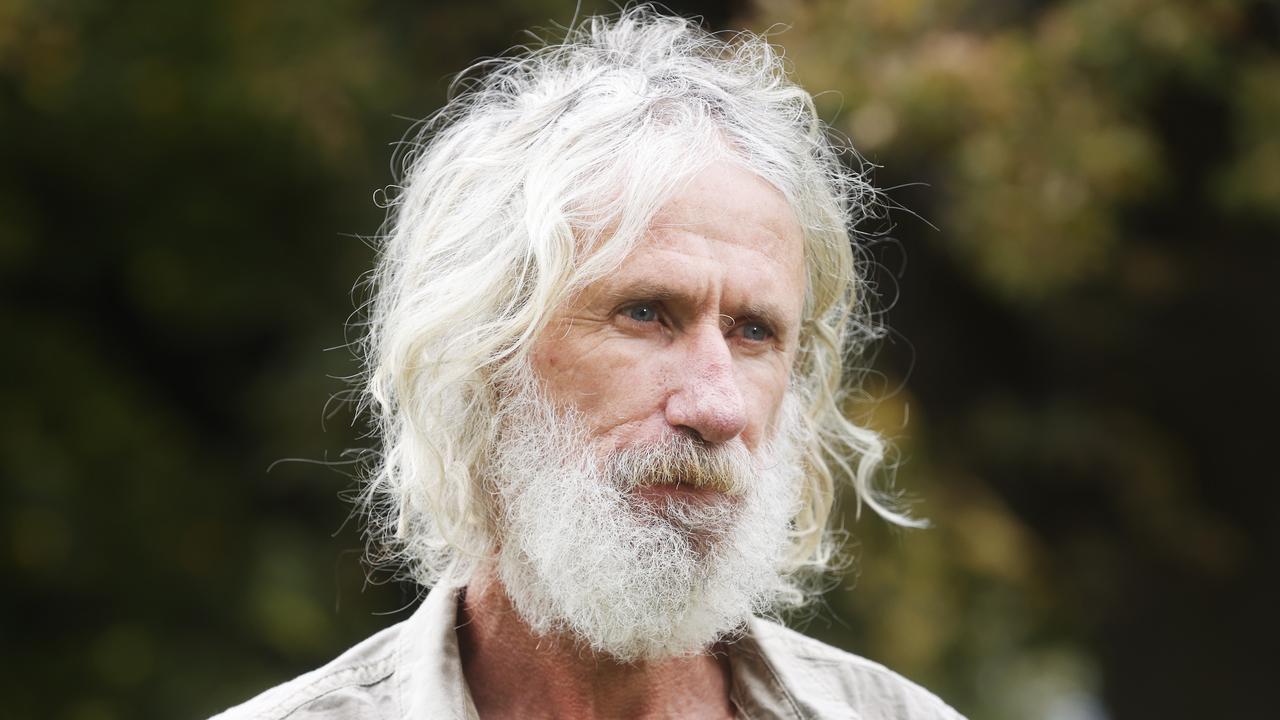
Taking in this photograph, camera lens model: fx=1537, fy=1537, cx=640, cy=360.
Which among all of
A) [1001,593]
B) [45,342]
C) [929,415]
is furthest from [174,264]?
[1001,593]

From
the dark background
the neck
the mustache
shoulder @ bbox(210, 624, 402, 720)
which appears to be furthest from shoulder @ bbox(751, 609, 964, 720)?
the dark background

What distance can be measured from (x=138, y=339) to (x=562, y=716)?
5325 millimetres

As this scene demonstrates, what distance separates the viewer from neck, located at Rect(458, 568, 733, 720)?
2.35m

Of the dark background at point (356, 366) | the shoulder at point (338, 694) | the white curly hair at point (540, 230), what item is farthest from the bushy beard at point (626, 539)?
the dark background at point (356, 366)

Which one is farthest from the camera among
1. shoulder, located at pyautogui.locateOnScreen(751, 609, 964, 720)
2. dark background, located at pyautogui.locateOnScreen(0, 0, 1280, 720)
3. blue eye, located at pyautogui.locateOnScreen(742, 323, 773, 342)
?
dark background, located at pyautogui.locateOnScreen(0, 0, 1280, 720)

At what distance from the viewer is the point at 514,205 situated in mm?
2393

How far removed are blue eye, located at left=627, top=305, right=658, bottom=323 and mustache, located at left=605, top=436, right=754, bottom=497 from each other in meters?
0.18

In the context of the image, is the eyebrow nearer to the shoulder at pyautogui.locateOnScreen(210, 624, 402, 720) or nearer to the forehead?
the forehead

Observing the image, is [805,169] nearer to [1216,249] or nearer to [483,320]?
[483,320]

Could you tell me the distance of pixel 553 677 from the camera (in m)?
Result: 2.36

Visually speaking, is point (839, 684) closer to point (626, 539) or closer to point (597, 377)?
point (626, 539)

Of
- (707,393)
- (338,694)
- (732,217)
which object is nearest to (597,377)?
(707,393)

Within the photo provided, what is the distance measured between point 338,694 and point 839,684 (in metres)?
0.82

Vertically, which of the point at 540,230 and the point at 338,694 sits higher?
the point at 540,230
